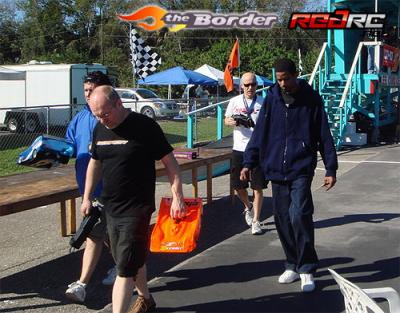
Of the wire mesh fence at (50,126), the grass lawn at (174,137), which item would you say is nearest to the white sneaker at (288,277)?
the grass lawn at (174,137)

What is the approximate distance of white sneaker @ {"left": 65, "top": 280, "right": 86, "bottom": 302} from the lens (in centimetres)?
454

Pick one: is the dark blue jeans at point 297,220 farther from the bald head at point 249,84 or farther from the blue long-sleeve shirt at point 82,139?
the bald head at point 249,84

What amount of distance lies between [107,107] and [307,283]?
7.22 ft

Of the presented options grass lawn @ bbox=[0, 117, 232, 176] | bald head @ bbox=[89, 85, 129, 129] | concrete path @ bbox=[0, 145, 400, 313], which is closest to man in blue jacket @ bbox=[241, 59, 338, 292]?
concrete path @ bbox=[0, 145, 400, 313]

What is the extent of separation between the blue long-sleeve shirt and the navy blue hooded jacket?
4.75ft

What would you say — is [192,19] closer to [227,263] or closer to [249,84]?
[249,84]

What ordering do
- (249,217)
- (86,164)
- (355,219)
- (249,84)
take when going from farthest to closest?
(355,219), (249,217), (249,84), (86,164)

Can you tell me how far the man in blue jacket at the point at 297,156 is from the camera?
4816mm

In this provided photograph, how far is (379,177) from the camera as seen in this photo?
1066cm

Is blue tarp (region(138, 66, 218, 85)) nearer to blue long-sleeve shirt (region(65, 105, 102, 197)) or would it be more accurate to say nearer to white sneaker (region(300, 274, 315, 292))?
blue long-sleeve shirt (region(65, 105, 102, 197))

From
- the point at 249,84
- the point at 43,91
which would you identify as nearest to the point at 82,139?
the point at 249,84

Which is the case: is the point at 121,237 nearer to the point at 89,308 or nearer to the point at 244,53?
the point at 89,308

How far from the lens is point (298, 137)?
15.8ft

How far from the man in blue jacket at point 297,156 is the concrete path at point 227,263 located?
0.36m
